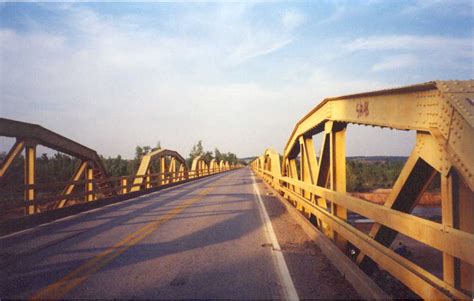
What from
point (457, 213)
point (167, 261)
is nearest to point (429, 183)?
point (457, 213)

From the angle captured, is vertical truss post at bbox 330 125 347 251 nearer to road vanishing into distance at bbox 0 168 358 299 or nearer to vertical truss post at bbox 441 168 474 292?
road vanishing into distance at bbox 0 168 358 299

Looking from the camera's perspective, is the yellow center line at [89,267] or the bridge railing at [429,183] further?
the yellow center line at [89,267]

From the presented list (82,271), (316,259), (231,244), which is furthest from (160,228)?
(316,259)

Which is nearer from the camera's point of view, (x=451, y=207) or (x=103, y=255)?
(x=451, y=207)

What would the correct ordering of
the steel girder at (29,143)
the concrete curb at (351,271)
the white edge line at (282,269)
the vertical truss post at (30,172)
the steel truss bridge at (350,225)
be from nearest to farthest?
the steel truss bridge at (350,225) < the concrete curb at (351,271) < the white edge line at (282,269) < the steel girder at (29,143) < the vertical truss post at (30,172)

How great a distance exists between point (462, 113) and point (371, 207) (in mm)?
2046

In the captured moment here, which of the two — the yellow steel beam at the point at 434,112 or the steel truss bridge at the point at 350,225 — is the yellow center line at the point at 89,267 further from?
the yellow steel beam at the point at 434,112

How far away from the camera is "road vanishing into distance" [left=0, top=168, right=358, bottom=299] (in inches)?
195

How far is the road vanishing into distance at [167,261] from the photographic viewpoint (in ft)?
16.3

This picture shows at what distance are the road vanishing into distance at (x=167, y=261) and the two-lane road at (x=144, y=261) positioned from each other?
0.01 metres

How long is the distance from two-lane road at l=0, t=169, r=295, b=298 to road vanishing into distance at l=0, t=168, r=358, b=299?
13 mm

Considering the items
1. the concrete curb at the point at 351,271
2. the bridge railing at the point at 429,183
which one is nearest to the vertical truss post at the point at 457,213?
the bridge railing at the point at 429,183

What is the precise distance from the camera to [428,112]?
3828mm

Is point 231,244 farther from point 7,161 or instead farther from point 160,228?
point 7,161
